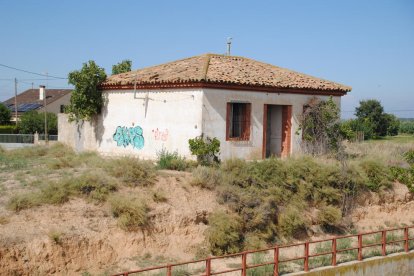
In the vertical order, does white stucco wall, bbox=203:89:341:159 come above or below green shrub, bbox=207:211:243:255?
above

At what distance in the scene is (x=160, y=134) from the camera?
21.4 meters

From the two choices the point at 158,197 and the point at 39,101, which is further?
the point at 39,101

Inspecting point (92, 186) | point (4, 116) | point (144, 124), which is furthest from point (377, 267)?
point (4, 116)

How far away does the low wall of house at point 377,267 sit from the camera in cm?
1414

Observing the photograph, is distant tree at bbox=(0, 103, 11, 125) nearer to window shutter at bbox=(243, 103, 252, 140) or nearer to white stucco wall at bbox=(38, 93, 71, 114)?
white stucco wall at bbox=(38, 93, 71, 114)

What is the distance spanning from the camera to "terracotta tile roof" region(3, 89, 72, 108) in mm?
58709

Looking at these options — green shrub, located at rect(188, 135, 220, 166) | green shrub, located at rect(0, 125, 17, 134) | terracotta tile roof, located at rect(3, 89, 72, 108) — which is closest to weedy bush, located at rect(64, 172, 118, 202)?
green shrub, located at rect(188, 135, 220, 166)

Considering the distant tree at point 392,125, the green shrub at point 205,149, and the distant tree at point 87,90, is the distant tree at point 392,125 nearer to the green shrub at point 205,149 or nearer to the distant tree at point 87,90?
the distant tree at point 87,90

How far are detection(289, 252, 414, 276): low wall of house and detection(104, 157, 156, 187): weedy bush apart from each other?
20.5 ft

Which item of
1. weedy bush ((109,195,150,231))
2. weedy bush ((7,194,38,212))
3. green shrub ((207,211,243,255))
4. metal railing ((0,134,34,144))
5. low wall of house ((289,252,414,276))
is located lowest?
low wall of house ((289,252,414,276))

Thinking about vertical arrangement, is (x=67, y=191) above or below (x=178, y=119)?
below

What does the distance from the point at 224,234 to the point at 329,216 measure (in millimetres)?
5026

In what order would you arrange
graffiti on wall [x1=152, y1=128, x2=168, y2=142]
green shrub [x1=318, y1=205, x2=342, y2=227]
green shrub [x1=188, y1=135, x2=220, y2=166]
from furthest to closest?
graffiti on wall [x1=152, y1=128, x2=168, y2=142] < green shrub [x1=188, y1=135, x2=220, y2=166] < green shrub [x1=318, y1=205, x2=342, y2=227]

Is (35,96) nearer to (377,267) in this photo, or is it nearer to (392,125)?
(392,125)
